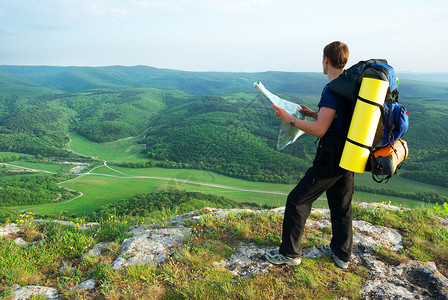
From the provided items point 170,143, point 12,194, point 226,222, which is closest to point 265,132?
point 170,143

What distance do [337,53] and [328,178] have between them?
60.4 inches

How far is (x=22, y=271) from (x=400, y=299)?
4.71m

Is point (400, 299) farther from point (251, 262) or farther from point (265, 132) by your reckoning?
point (265, 132)

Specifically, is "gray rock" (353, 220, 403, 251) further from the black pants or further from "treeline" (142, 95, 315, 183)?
"treeline" (142, 95, 315, 183)

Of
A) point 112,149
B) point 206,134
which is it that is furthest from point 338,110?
point 112,149

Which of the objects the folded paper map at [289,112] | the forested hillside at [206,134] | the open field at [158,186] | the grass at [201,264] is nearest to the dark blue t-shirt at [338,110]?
the folded paper map at [289,112]

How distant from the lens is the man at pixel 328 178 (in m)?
3.01

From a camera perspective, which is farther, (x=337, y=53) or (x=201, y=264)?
(x=201, y=264)

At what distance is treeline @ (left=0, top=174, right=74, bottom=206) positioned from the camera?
64688mm

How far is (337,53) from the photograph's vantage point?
3061mm

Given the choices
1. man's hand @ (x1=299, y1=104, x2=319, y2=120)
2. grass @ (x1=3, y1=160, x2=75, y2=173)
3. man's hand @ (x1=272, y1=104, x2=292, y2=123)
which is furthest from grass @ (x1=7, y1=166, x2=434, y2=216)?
man's hand @ (x1=272, y1=104, x2=292, y2=123)

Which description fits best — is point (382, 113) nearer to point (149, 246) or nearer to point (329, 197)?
point (329, 197)

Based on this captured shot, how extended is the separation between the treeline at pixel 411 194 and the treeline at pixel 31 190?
8022 centimetres

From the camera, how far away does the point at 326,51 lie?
3150mm
